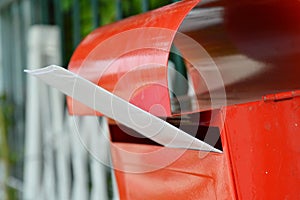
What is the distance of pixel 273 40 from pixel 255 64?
0.04 metres

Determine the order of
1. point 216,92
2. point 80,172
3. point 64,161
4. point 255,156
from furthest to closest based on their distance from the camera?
1. point 64,161
2. point 80,172
3. point 216,92
4. point 255,156

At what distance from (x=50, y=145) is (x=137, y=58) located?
1.52 metres

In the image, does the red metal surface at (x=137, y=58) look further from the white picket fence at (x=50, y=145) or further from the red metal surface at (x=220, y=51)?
the white picket fence at (x=50, y=145)

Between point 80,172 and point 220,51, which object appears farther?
point 80,172

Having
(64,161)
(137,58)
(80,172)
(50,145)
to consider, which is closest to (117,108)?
(137,58)

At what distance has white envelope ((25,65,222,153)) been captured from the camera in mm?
473

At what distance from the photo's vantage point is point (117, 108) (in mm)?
492

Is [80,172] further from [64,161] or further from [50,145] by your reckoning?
[50,145]

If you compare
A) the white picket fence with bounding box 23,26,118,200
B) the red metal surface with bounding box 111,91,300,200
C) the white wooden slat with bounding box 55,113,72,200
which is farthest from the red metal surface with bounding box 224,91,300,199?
the white wooden slat with bounding box 55,113,72,200

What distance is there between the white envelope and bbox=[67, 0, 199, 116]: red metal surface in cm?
2

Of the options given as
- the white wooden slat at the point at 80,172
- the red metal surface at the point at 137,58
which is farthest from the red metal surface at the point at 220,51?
the white wooden slat at the point at 80,172

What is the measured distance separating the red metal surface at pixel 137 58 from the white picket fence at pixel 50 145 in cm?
110

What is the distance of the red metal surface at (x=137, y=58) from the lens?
482mm

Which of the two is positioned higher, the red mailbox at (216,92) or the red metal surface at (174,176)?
the red mailbox at (216,92)
